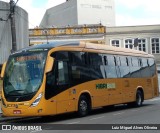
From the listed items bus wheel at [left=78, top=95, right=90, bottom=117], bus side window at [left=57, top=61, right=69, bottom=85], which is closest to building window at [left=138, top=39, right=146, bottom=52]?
bus wheel at [left=78, top=95, right=90, bottom=117]

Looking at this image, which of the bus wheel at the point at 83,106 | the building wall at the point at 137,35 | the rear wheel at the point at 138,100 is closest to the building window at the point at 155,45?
the building wall at the point at 137,35

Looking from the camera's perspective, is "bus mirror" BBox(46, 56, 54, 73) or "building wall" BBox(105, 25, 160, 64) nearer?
"bus mirror" BBox(46, 56, 54, 73)

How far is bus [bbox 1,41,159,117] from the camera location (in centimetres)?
1686

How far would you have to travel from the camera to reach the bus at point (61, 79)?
55.3 ft

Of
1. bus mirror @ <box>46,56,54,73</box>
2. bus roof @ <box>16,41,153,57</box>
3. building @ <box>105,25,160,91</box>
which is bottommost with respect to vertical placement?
bus mirror @ <box>46,56,54,73</box>

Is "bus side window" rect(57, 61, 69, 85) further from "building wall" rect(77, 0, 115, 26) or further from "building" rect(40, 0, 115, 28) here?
"building wall" rect(77, 0, 115, 26)

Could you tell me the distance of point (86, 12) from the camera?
8406cm

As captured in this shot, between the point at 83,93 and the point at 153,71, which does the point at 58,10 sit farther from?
the point at 83,93

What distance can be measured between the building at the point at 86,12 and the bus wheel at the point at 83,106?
2491 inches

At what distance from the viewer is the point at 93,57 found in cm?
2023

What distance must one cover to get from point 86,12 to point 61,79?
67248 millimetres

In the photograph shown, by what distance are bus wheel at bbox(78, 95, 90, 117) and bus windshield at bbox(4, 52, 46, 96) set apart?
2.68 m

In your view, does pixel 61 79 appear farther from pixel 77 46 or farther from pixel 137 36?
pixel 137 36

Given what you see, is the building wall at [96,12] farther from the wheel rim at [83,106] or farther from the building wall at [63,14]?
the wheel rim at [83,106]
